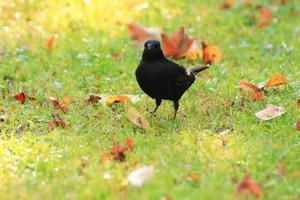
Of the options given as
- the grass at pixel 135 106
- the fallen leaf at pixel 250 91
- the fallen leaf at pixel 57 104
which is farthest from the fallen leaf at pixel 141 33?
the fallen leaf at pixel 57 104

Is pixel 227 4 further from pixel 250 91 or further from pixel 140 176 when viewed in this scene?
pixel 140 176

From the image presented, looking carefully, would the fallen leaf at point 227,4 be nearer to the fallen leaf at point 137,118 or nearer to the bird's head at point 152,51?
the bird's head at point 152,51

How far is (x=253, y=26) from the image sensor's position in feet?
33.3

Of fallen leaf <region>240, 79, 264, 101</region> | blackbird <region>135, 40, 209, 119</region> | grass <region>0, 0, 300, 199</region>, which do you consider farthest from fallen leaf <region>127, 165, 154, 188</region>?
fallen leaf <region>240, 79, 264, 101</region>

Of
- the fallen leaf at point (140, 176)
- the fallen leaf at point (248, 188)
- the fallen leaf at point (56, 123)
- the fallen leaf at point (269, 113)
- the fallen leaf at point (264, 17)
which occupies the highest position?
the fallen leaf at point (248, 188)

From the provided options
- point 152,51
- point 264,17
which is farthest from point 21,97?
point 264,17

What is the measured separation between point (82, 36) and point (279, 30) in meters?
3.00

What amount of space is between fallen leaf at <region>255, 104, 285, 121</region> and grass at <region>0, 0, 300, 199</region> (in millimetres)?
67

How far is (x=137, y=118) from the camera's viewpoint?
6.41m

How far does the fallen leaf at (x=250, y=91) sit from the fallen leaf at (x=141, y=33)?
86.6 inches

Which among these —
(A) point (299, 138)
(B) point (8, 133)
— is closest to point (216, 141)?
(A) point (299, 138)

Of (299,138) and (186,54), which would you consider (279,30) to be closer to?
(186,54)

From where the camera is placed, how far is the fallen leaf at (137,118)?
6348 millimetres

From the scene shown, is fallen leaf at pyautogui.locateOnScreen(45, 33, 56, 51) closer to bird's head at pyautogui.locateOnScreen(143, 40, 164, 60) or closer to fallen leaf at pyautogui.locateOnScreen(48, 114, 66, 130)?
fallen leaf at pyautogui.locateOnScreen(48, 114, 66, 130)
